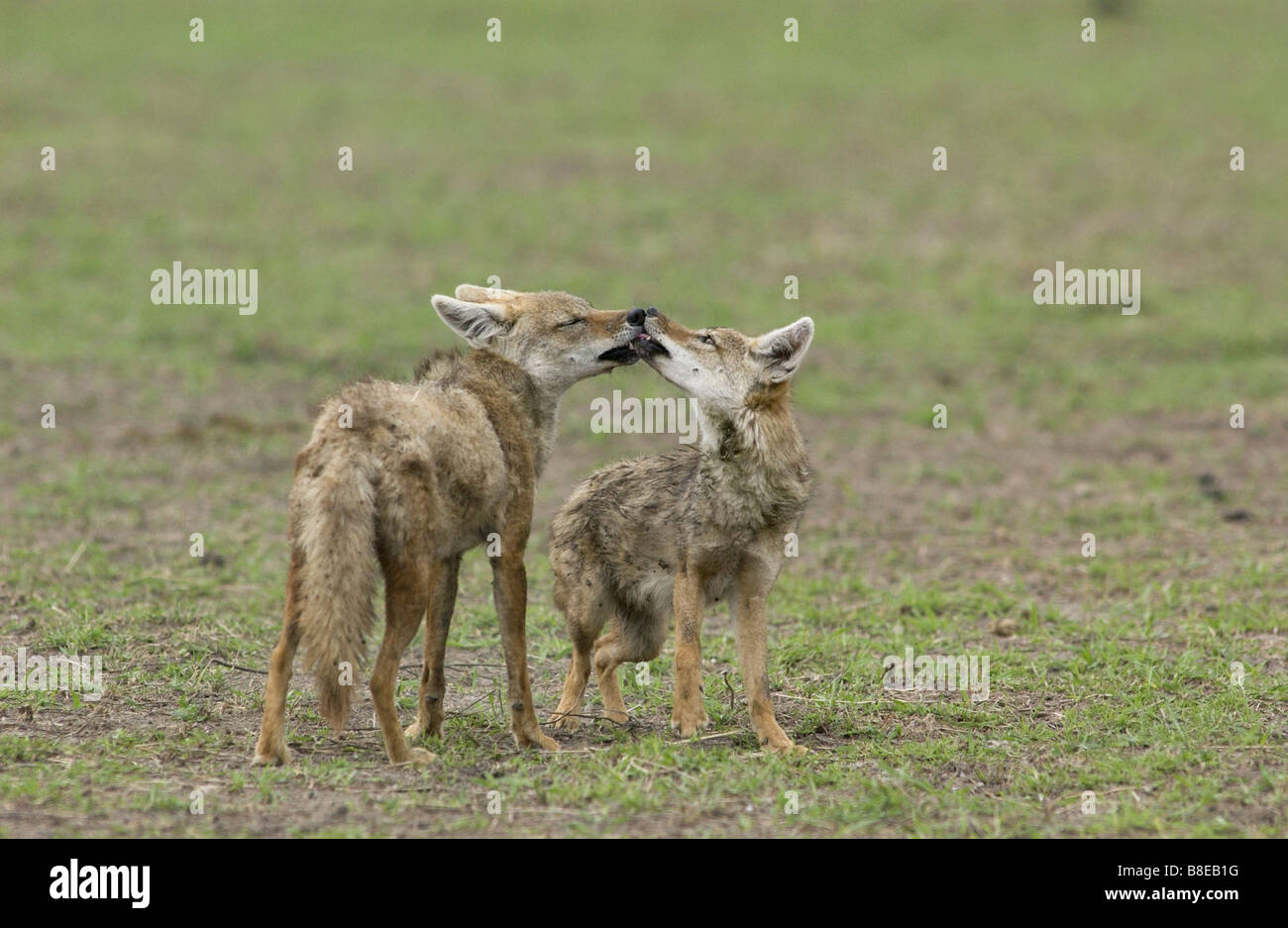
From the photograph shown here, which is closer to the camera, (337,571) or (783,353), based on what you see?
(337,571)

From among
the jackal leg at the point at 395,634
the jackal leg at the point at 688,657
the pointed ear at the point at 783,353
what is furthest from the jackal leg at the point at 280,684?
the pointed ear at the point at 783,353

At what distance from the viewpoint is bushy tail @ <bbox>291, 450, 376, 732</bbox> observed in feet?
21.5

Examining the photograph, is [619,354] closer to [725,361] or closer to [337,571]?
[725,361]

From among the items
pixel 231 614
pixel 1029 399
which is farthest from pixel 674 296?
pixel 231 614

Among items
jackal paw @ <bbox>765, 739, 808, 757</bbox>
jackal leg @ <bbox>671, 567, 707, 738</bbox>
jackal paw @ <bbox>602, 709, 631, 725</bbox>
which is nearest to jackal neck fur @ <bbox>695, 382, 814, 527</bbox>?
jackal leg @ <bbox>671, 567, 707, 738</bbox>

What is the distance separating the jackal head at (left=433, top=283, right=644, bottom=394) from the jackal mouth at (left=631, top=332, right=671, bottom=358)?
0.03 meters

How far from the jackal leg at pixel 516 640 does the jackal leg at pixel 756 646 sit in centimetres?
95

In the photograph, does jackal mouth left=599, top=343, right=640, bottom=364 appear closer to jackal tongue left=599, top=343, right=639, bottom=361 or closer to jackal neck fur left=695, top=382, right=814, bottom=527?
jackal tongue left=599, top=343, right=639, bottom=361

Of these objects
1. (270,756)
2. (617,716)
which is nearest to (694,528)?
(617,716)

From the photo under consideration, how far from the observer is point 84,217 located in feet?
64.7

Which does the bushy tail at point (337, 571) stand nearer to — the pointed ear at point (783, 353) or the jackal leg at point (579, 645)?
the jackal leg at point (579, 645)

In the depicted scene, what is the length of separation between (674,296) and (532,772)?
1138 centimetres

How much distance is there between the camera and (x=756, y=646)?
746cm

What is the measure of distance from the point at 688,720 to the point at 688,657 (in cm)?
30
